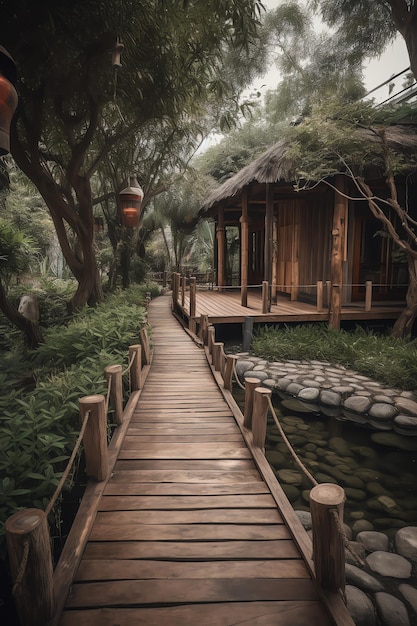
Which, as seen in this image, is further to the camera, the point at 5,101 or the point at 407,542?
the point at 407,542

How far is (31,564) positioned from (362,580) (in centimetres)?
274

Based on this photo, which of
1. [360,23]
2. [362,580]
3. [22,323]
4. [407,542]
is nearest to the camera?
[362,580]

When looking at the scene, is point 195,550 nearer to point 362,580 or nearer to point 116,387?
point 362,580

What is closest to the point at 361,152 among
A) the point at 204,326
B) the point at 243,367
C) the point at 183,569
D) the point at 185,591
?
the point at 204,326

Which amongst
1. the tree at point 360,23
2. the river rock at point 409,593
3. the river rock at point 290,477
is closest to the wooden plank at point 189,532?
the river rock at point 409,593

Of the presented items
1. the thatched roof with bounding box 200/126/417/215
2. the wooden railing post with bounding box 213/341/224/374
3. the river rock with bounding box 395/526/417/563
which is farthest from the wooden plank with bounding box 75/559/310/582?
the thatched roof with bounding box 200/126/417/215

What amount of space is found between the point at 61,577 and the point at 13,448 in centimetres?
159

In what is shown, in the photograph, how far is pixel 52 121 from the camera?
25.9ft

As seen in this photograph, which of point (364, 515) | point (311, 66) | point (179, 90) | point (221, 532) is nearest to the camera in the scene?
point (221, 532)

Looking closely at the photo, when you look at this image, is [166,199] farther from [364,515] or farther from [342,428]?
[364,515]

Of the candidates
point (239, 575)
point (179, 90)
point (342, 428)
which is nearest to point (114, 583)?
point (239, 575)

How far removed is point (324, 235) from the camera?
1063 centimetres

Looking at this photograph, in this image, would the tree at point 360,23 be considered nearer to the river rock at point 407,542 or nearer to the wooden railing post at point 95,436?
the river rock at point 407,542

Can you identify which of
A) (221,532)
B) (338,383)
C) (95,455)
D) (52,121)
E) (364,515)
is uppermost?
(52,121)
